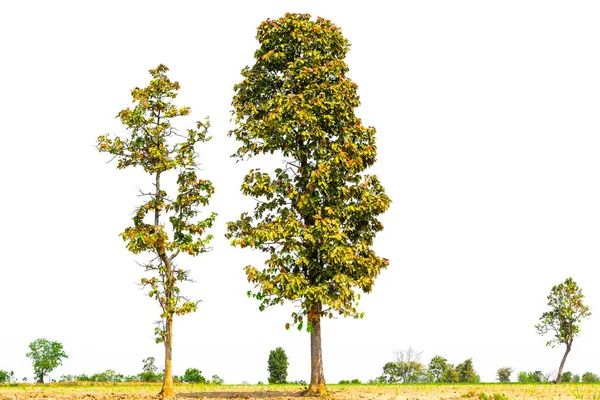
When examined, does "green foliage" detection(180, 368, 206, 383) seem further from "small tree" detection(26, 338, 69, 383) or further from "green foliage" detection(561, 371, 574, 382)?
"green foliage" detection(561, 371, 574, 382)

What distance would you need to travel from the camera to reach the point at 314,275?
986 inches

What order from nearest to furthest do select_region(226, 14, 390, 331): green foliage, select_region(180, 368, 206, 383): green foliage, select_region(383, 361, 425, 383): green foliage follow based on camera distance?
select_region(226, 14, 390, 331): green foliage
select_region(180, 368, 206, 383): green foliage
select_region(383, 361, 425, 383): green foliage

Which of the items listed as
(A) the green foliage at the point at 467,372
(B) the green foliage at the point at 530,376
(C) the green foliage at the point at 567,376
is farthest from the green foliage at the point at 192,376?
(C) the green foliage at the point at 567,376

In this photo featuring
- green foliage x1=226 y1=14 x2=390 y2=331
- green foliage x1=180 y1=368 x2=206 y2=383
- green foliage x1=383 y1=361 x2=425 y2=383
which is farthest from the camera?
green foliage x1=383 y1=361 x2=425 y2=383

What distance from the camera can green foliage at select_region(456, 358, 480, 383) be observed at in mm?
64938

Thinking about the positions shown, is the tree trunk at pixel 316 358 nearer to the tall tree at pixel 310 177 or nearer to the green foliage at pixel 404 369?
the tall tree at pixel 310 177

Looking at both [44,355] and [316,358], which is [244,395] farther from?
[44,355]

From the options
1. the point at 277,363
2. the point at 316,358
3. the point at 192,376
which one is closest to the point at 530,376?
the point at 277,363

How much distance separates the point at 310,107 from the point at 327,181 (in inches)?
139

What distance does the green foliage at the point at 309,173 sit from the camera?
24312mm

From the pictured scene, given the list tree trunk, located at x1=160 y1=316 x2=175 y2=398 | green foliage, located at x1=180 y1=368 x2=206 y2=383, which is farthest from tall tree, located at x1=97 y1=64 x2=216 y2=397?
green foliage, located at x1=180 y1=368 x2=206 y2=383

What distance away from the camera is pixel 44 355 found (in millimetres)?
53844

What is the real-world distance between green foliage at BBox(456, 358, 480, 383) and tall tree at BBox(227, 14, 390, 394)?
150 feet

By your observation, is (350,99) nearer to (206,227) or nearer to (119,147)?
(206,227)
